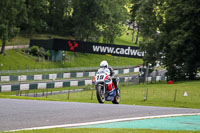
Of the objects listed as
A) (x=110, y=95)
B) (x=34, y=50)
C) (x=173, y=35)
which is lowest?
(x=110, y=95)

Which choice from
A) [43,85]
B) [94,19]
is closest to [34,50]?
[94,19]

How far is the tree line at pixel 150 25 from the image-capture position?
162 ft

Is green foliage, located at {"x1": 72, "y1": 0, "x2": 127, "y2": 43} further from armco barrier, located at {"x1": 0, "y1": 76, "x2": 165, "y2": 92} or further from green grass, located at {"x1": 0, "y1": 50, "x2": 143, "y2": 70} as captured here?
armco barrier, located at {"x1": 0, "y1": 76, "x2": 165, "y2": 92}

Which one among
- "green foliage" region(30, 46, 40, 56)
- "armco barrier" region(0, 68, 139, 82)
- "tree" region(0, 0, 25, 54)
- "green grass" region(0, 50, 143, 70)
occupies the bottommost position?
"armco barrier" region(0, 68, 139, 82)

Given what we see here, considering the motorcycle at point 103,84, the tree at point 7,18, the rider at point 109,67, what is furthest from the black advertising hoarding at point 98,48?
the motorcycle at point 103,84

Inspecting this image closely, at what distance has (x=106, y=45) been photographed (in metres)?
64.4

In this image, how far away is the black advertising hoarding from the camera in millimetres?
63906

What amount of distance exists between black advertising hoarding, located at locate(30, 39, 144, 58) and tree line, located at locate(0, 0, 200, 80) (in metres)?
3.72

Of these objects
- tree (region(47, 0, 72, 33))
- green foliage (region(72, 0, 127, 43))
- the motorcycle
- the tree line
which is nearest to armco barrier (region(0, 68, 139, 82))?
the tree line

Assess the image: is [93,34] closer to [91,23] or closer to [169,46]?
[91,23]

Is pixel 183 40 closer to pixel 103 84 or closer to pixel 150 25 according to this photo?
pixel 150 25

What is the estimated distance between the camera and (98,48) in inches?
2544

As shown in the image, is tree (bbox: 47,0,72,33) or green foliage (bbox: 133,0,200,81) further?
tree (bbox: 47,0,72,33)

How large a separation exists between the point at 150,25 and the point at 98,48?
402 inches
